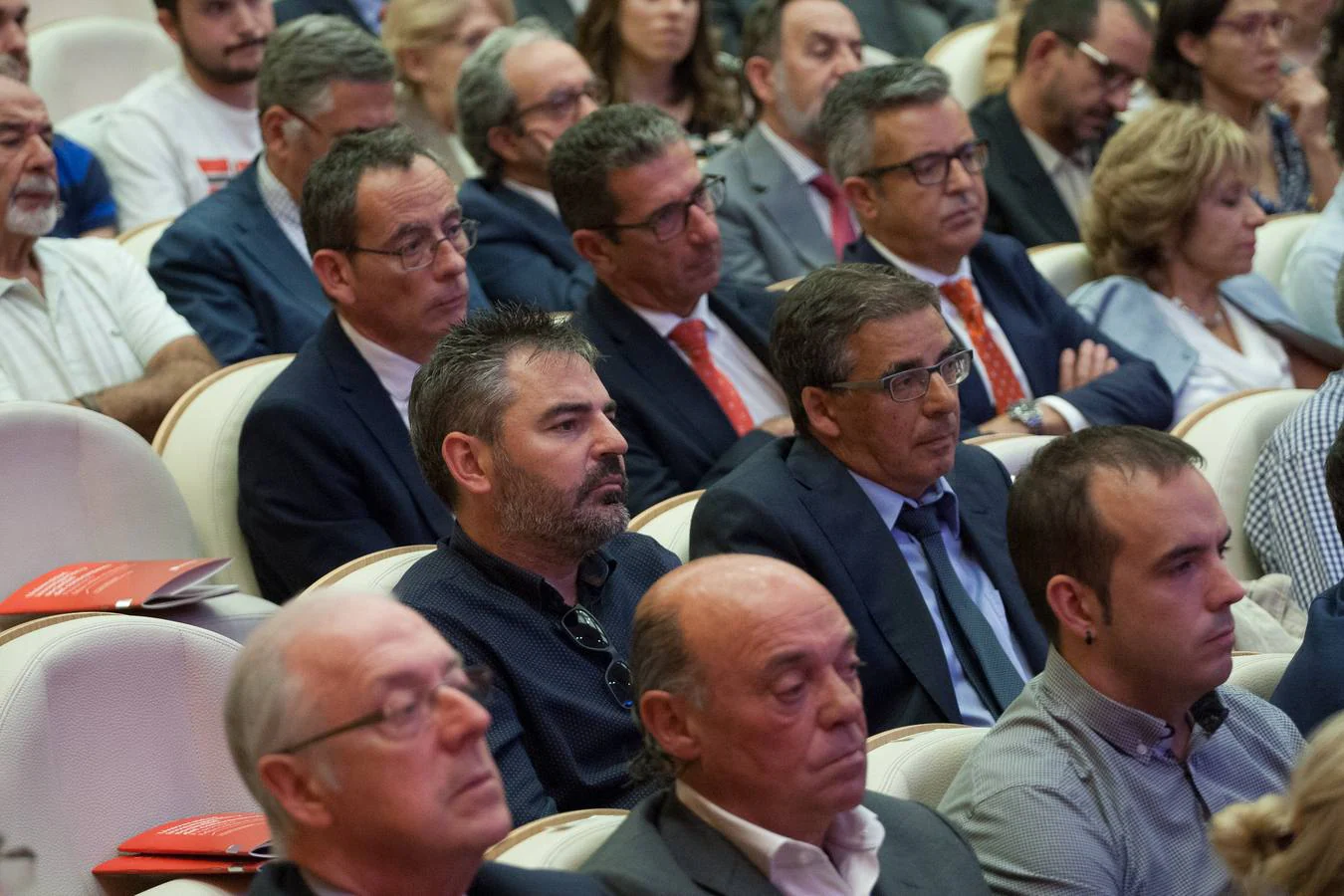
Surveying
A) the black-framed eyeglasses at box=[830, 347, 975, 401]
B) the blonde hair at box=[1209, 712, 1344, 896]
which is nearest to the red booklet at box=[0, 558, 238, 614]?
the black-framed eyeglasses at box=[830, 347, 975, 401]

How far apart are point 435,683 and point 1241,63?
3715 mm

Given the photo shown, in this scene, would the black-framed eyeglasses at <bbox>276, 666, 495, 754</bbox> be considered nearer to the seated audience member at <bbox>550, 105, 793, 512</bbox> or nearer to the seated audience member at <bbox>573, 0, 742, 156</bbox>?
the seated audience member at <bbox>550, 105, 793, 512</bbox>

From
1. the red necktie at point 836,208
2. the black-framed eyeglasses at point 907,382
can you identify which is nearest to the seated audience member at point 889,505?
the black-framed eyeglasses at point 907,382

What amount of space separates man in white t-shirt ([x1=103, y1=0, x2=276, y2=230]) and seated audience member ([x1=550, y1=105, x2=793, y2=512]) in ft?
4.03

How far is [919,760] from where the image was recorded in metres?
2.04

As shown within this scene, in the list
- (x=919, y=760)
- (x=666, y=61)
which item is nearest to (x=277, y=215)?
(x=666, y=61)

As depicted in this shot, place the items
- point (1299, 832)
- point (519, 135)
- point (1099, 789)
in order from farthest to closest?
point (519, 135)
point (1099, 789)
point (1299, 832)

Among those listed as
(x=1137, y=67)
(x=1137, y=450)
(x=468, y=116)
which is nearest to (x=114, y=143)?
(x=468, y=116)

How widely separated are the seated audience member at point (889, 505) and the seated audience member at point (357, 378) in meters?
0.60

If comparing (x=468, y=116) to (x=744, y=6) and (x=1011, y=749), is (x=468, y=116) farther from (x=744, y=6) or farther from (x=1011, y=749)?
(x=1011, y=749)

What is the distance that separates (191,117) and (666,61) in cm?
126

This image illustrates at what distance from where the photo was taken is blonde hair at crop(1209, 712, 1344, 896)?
1.50 m

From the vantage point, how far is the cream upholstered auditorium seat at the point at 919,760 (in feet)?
6.56

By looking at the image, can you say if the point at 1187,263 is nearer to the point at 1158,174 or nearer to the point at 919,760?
the point at 1158,174
